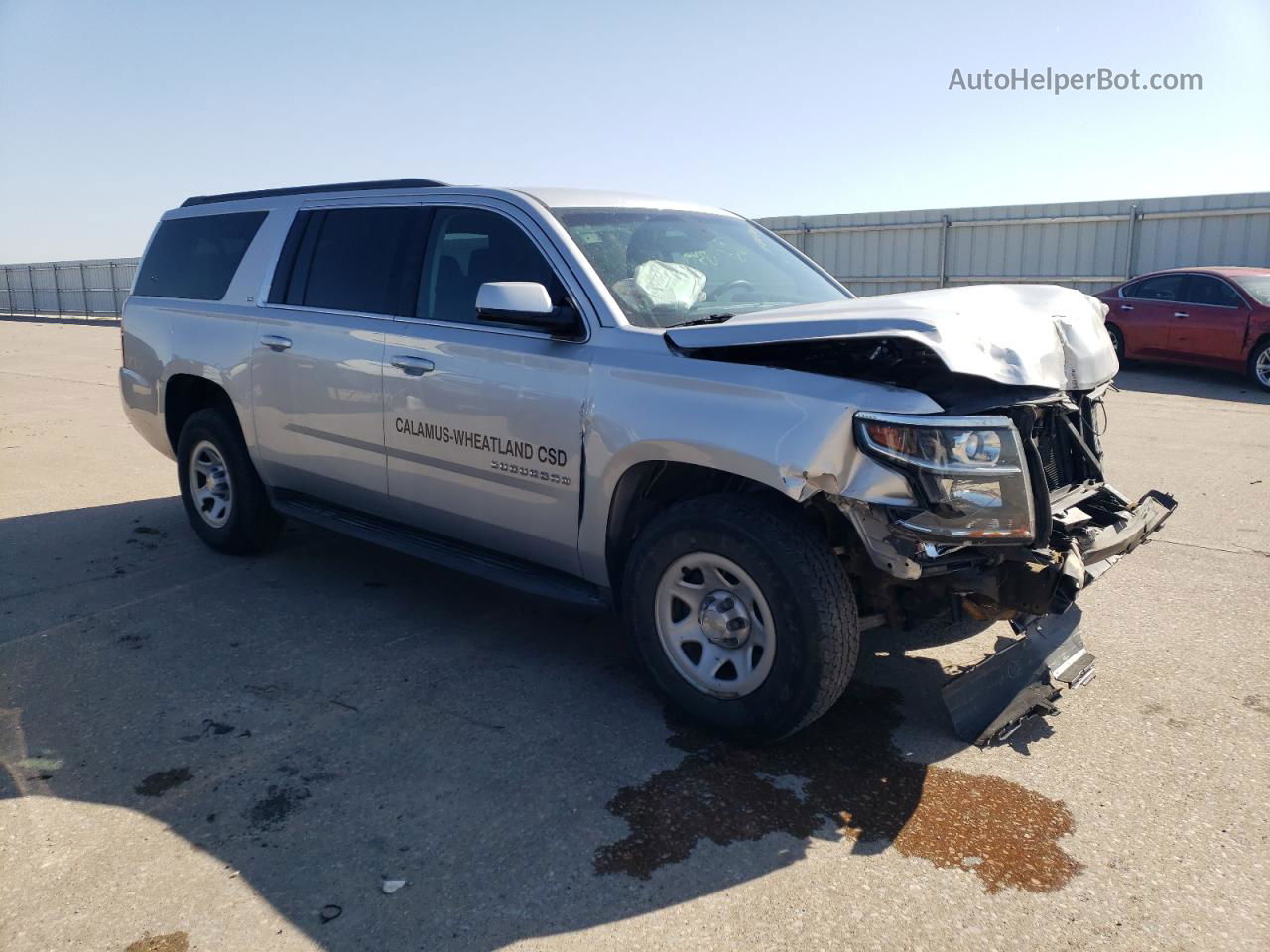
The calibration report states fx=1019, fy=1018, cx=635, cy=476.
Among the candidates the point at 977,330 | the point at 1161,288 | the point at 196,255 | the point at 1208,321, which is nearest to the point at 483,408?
the point at 977,330

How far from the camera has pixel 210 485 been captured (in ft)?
19.4

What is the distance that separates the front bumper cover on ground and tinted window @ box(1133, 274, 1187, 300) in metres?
12.1

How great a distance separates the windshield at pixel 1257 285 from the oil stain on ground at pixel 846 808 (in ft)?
40.9

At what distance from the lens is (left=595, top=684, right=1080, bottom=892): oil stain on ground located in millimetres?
2914

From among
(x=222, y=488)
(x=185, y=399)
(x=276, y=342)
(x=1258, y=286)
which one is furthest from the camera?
(x=1258, y=286)

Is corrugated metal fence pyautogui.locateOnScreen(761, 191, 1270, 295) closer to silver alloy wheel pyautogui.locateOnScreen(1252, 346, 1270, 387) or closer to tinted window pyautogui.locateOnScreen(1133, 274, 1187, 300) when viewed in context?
tinted window pyautogui.locateOnScreen(1133, 274, 1187, 300)

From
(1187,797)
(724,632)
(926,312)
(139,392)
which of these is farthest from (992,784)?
(139,392)

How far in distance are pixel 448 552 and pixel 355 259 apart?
61.9 inches

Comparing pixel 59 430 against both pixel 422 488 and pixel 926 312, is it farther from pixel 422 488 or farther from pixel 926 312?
pixel 926 312

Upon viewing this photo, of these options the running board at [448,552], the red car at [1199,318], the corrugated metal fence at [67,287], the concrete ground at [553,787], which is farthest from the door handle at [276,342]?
the corrugated metal fence at [67,287]

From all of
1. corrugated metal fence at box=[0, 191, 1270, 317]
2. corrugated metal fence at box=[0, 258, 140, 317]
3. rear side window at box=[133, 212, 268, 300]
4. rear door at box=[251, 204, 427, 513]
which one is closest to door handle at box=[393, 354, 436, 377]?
rear door at box=[251, 204, 427, 513]

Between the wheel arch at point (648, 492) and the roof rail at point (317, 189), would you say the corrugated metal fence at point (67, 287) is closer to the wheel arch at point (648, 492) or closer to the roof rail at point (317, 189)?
the roof rail at point (317, 189)

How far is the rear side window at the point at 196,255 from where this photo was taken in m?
5.68

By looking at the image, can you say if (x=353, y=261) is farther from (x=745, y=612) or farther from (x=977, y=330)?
(x=977, y=330)
